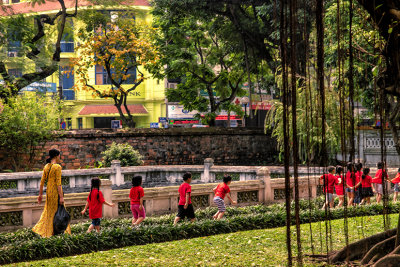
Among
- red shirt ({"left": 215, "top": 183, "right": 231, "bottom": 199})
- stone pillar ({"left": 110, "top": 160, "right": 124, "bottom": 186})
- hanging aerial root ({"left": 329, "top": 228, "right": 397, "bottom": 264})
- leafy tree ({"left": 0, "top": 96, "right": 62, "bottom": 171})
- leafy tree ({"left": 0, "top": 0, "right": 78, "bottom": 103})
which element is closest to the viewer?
hanging aerial root ({"left": 329, "top": 228, "right": 397, "bottom": 264})

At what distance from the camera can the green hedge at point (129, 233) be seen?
784 centimetres

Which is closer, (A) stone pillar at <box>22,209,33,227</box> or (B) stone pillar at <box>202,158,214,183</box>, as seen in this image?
(A) stone pillar at <box>22,209,33,227</box>

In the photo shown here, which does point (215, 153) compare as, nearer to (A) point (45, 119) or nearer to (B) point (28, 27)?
(A) point (45, 119)

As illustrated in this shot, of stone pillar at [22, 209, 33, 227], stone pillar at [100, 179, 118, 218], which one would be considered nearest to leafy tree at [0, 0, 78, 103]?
stone pillar at [100, 179, 118, 218]

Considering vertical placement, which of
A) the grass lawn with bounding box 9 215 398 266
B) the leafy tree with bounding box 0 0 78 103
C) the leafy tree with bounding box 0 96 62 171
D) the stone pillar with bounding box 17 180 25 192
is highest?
the leafy tree with bounding box 0 0 78 103

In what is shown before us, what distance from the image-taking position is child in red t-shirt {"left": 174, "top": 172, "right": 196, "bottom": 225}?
9844 millimetres

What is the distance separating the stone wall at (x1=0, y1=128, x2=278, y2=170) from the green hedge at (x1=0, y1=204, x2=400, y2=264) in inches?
525

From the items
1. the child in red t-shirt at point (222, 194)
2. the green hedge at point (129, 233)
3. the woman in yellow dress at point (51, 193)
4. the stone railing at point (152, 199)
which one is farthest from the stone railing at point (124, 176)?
the woman in yellow dress at point (51, 193)

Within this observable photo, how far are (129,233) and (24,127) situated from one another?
13284 millimetres

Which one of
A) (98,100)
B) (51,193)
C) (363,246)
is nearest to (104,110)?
(98,100)

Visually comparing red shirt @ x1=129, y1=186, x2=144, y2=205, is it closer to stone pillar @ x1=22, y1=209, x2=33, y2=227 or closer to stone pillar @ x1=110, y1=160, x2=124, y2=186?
stone pillar @ x1=22, y1=209, x2=33, y2=227

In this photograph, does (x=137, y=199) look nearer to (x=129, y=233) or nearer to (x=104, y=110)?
(x=129, y=233)

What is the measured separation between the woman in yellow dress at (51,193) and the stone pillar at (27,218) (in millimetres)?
1650

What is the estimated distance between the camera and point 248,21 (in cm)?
2303
